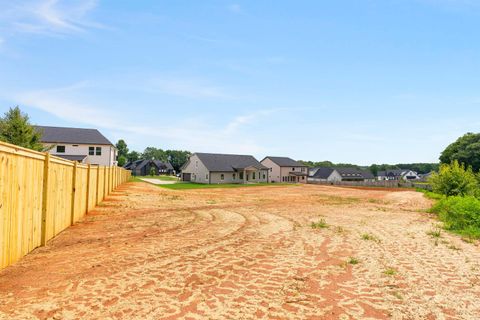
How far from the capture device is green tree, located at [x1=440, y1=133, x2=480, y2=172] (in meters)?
60.6

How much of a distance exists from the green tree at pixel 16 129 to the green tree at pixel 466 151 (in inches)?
2659

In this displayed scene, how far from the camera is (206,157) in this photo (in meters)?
55.4

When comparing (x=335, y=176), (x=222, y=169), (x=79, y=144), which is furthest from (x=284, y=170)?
(x=79, y=144)

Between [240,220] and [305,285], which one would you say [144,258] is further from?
[240,220]

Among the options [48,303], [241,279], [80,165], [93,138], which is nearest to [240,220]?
Result: [80,165]

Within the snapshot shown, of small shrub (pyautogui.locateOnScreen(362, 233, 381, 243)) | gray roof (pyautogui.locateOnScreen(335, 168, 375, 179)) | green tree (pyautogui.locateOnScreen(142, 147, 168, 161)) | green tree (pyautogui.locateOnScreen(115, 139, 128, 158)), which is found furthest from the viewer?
green tree (pyautogui.locateOnScreen(142, 147, 168, 161))

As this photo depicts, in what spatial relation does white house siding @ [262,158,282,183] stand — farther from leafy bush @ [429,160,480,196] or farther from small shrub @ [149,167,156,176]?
leafy bush @ [429,160,480,196]

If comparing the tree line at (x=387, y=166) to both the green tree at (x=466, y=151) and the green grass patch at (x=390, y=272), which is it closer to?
Answer: the green tree at (x=466, y=151)

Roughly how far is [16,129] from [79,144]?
61.0 ft

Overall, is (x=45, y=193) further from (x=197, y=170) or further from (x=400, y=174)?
(x=400, y=174)

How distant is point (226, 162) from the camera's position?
185 ft

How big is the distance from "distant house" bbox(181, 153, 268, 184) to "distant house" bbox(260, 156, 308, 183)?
834 centimetres

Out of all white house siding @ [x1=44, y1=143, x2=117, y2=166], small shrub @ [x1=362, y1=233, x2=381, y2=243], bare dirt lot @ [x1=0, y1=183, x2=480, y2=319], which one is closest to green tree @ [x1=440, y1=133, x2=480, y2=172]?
white house siding @ [x1=44, y1=143, x2=117, y2=166]

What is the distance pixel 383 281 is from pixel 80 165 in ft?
29.8
